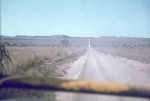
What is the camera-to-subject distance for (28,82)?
1.79 metres

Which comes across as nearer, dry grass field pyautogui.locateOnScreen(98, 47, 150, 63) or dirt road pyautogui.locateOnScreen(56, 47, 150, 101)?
dirt road pyautogui.locateOnScreen(56, 47, 150, 101)

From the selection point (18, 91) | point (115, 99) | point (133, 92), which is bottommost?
point (115, 99)

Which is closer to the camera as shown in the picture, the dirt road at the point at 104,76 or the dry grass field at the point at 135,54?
the dirt road at the point at 104,76

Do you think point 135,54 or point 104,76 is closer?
point 104,76

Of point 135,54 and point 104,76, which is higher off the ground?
point 104,76

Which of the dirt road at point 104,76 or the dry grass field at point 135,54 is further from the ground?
the dirt road at point 104,76

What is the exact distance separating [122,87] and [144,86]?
14 cm

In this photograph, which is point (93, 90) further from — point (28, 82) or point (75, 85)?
point (28, 82)

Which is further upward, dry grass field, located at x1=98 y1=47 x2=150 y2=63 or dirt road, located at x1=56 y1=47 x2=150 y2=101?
dirt road, located at x1=56 y1=47 x2=150 y2=101

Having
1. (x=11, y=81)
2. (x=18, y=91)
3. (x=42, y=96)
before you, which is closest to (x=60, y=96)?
(x=42, y=96)

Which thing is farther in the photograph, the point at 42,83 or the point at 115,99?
the point at 115,99

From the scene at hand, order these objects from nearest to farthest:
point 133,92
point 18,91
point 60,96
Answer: point 133,92 < point 18,91 < point 60,96

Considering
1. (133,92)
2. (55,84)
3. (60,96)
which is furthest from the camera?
(60,96)

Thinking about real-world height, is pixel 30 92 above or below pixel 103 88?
below
